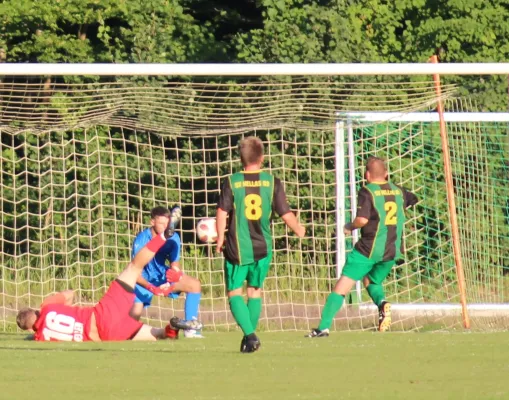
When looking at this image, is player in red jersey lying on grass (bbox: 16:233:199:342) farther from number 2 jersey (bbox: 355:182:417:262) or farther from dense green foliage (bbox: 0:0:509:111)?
dense green foliage (bbox: 0:0:509:111)

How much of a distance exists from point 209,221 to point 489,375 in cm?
338

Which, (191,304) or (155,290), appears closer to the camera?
(191,304)

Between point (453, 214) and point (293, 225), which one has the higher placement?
point (453, 214)

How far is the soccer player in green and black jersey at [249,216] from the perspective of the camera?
8969mm

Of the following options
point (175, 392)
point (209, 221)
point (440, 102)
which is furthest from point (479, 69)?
point (175, 392)

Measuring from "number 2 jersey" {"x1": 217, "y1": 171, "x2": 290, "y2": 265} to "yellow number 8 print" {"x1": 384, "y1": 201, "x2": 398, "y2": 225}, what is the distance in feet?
6.37

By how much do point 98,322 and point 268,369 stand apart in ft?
8.16

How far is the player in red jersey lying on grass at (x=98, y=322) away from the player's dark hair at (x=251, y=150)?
4.67 ft

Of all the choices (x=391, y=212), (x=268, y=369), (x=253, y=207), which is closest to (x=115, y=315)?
(x=253, y=207)

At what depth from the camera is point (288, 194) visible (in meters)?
14.8

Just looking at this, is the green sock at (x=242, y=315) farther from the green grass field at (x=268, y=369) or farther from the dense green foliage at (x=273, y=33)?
the dense green foliage at (x=273, y=33)

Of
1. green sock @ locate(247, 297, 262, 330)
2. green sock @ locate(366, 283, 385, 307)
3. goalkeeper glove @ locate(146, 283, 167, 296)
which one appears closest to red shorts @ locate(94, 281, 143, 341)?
green sock @ locate(247, 297, 262, 330)

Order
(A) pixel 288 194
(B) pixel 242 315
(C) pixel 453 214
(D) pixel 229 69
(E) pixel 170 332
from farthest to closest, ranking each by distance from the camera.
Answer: (A) pixel 288 194
(C) pixel 453 214
(D) pixel 229 69
(E) pixel 170 332
(B) pixel 242 315

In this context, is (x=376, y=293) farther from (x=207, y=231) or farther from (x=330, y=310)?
(x=207, y=231)
